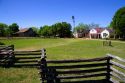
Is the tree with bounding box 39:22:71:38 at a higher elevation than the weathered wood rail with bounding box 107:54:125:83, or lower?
higher

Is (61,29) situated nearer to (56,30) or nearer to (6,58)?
(56,30)

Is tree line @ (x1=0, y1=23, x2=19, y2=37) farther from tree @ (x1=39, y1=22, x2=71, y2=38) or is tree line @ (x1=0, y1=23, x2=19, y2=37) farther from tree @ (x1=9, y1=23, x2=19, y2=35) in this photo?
tree @ (x1=39, y1=22, x2=71, y2=38)

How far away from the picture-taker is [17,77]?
41.1 ft

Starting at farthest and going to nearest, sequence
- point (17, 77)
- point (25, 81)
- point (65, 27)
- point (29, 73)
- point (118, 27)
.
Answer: point (65, 27)
point (118, 27)
point (29, 73)
point (17, 77)
point (25, 81)

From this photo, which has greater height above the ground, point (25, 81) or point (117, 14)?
point (117, 14)

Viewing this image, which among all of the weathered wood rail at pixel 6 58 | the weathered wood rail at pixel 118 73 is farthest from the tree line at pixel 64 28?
the weathered wood rail at pixel 118 73

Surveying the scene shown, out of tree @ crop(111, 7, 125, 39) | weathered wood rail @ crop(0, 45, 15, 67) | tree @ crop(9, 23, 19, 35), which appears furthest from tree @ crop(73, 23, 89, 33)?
weathered wood rail @ crop(0, 45, 15, 67)

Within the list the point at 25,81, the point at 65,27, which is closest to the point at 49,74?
the point at 25,81

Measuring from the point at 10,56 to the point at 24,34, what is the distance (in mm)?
121798

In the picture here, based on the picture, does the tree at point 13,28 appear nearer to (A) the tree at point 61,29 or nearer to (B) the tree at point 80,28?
(A) the tree at point 61,29

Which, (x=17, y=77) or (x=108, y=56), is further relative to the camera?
(x=17, y=77)

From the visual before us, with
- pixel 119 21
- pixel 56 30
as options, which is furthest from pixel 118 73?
pixel 56 30

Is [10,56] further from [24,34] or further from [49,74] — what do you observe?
[24,34]

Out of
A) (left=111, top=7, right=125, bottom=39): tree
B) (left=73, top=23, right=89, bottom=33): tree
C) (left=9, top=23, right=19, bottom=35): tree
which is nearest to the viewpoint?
(left=111, top=7, right=125, bottom=39): tree
